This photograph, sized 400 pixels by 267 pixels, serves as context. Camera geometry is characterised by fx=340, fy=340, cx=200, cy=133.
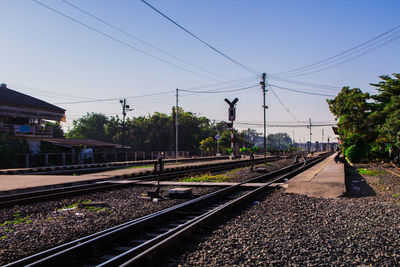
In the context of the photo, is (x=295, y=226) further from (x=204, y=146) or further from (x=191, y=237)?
(x=204, y=146)

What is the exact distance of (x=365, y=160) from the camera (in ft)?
110

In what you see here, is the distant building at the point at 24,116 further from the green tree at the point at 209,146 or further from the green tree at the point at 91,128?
the green tree at the point at 91,128

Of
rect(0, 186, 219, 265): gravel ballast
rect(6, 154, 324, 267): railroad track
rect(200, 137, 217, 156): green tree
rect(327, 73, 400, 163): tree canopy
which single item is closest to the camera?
rect(6, 154, 324, 267): railroad track

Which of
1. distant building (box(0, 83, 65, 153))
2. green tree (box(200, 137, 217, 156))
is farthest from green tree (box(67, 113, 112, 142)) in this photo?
distant building (box(0, 83, 65, 153))

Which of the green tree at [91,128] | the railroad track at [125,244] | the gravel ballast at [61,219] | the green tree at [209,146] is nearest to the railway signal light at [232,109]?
the green tree at [209,146]

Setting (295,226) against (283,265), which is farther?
(295,226)

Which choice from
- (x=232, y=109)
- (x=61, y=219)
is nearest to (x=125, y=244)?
(x=61, y=219)

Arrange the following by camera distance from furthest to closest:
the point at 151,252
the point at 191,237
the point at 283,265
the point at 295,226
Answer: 1. the point at 295,226
2. the point at 191,237
3. the point at 151,252
4. the point at 283,265

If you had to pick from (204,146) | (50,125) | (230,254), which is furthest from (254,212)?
(50,125)

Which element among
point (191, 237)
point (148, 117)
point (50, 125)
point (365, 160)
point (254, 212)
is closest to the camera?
point (191, 237)

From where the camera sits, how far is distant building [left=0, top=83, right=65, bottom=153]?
35.3 metres

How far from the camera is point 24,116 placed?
3731cm

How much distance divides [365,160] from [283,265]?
108 ft

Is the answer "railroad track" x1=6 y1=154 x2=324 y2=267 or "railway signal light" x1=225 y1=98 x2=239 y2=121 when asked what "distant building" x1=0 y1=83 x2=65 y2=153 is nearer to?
"railway signal light" x1=225 y1=98 x2=239 y2=121
